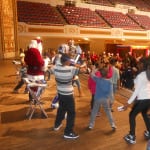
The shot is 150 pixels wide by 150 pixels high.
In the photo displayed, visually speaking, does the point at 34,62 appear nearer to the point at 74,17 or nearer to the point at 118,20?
the point at 74,17

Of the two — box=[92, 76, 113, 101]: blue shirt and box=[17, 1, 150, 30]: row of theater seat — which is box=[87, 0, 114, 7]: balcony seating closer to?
box=[17, 1, 150, 30]: row of theater seat

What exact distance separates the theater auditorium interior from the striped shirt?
2.81 ft

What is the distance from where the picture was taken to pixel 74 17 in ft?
70.3

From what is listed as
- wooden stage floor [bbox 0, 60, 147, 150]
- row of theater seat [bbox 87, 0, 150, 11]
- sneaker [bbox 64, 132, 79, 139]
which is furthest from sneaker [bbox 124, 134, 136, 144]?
row of theater seat [bbox 87, 0, 150, 11]

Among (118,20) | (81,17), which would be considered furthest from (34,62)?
(118,20)

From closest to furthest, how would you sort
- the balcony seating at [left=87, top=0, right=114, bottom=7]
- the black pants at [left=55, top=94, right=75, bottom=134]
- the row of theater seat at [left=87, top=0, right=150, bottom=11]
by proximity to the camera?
1. the black pants at [left=55, top=94, right=75, bottom=134]
2. the balcony seating at [left=87, top=0, right=114, bottom=7]
3. the row of theater seat at [left=87, top=0, right=150, bottom=11]

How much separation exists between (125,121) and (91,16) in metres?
18.0

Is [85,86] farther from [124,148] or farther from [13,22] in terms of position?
[13,22]

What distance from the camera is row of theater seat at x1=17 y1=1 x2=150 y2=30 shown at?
63.8 ft

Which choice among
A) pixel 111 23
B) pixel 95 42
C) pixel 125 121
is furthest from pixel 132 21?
pixel 125 121

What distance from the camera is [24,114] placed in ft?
19.3

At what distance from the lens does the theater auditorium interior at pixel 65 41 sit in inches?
181

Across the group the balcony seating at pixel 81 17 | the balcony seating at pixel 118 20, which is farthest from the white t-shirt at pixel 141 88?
the balcony seating at pixel 118 20

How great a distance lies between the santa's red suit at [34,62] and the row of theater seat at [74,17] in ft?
41.2
